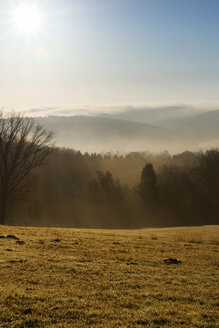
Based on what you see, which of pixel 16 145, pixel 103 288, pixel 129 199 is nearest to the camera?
pixel 103 288

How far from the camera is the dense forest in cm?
9575

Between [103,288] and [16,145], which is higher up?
[16,145]

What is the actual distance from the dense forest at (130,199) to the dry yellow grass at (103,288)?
69.5 meters

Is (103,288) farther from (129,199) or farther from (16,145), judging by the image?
(129,199)

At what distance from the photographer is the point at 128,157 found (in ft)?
544

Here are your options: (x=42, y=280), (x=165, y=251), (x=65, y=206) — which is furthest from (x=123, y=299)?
(x=65, y=206)

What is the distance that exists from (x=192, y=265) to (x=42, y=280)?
23.7ft

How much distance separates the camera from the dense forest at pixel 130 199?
95.8 meters

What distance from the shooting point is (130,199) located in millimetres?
106750

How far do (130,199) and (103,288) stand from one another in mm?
97456

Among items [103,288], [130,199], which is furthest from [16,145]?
[130,199]

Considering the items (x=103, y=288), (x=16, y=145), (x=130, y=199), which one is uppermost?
(x=16, y=145)

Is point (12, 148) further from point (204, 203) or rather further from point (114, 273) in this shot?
point (204, 203)

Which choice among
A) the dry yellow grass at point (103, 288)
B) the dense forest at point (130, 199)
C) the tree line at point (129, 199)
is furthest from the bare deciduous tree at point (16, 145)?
the dense forest at point (130, 199)
